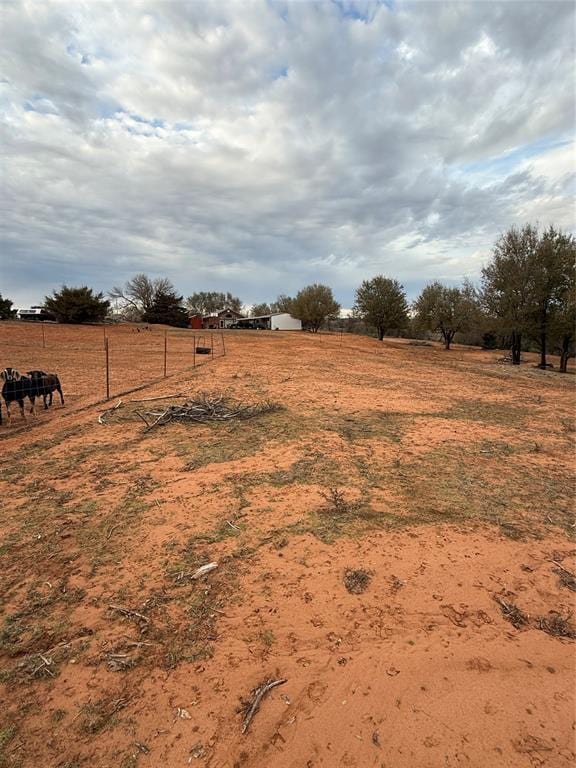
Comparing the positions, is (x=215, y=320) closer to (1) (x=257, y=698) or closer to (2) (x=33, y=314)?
(2) (x=33, y=314)

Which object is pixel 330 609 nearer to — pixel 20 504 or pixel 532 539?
pixel 532 539

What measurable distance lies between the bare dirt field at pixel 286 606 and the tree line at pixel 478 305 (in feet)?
65.0

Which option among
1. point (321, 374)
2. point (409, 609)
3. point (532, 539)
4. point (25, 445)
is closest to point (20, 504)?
point (25, 445)

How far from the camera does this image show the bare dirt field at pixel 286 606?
1.99 meters

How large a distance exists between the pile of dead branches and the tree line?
18.4 metres

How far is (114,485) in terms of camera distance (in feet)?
15.8

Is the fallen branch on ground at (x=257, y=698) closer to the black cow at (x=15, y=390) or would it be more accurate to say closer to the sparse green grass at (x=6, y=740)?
the sparse green grass at (x=6, y=740)

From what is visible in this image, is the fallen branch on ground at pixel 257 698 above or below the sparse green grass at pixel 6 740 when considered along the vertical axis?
above

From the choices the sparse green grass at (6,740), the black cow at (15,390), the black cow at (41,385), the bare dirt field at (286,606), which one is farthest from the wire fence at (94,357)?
the sparse green grass at (6,740)

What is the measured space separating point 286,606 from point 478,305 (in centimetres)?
2958

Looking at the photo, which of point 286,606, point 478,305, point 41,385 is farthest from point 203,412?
point 478,305

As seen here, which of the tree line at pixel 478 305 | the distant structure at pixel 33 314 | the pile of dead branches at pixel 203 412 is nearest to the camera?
the pile of dead branches at pixel 203 412

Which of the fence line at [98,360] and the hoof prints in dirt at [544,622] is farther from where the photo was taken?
the fence line at [98,360]

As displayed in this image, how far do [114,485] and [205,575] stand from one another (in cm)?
224
